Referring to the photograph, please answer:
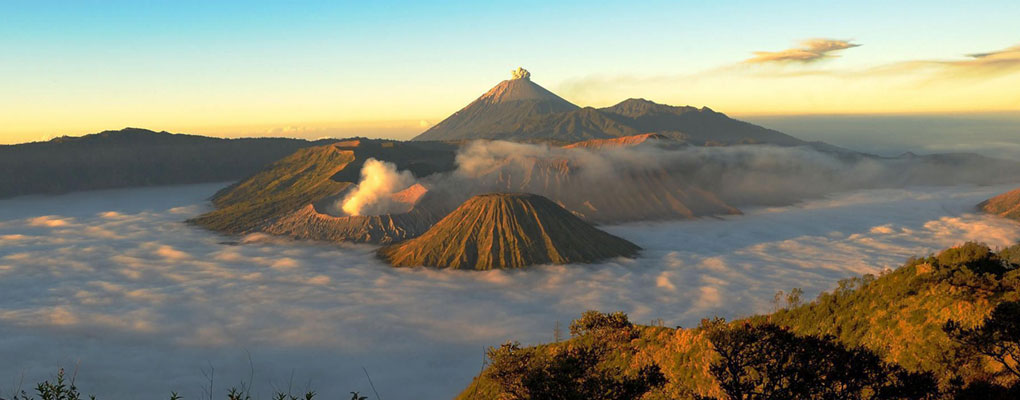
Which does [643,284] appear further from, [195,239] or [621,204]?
[195,239]

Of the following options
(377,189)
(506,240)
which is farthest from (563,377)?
(377,189)

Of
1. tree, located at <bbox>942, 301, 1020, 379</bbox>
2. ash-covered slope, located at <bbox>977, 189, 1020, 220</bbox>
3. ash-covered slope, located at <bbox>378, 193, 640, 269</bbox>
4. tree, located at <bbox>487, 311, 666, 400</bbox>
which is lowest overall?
ash-covered slope, located at <bbox>977, 189, 1020, 220</bbox>

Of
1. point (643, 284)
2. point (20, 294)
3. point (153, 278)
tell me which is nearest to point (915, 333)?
point (643, 284)

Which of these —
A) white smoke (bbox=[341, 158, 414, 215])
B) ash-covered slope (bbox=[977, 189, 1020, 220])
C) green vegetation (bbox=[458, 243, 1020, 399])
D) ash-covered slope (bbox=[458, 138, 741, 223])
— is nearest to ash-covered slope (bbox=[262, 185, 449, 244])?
white smoke (bbox=[341, 158, 414, 215])

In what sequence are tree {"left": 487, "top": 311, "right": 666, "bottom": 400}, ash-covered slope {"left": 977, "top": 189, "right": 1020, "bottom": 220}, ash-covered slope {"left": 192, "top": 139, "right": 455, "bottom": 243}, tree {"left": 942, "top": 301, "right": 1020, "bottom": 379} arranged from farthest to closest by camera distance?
ash-covered slope {"left": 977, "top": 189, "right": 1020, "bottom": 220}, ash-covered slope {"left": 192, "top": 139, "right": 455, "bottom": 243}, tree {"left": 487, "top": 311, "right": 666, "bottom": 400}, tree {"left": 942, "top": 301, "right": 1020, "bottom": 379}

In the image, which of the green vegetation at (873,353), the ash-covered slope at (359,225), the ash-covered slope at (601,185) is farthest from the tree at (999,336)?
the ash-covered slope at (601,185)

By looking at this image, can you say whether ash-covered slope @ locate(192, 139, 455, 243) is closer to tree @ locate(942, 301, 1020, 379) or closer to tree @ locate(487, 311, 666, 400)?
tree @ locate(487, 311, 666, 400)
